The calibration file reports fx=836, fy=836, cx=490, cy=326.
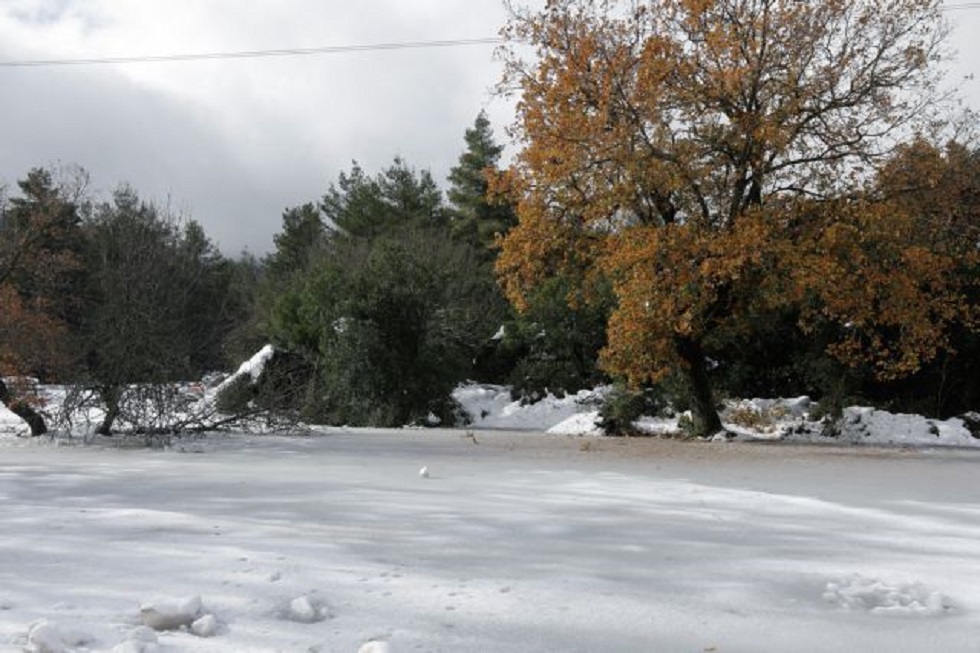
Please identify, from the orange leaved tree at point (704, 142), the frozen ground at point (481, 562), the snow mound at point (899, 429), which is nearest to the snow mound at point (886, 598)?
the frozen ground at point (481, 562)

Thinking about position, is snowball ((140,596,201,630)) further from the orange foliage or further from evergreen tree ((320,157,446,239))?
evergreen tree ((320,157,446,239))

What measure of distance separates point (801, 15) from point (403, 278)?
13207mm

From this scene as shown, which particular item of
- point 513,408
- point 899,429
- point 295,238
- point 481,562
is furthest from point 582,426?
point 295,238

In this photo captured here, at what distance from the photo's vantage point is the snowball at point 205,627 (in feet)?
12.2

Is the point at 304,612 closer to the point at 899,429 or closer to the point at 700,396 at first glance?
the point at 700,396

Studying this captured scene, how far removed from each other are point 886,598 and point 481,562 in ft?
7.34

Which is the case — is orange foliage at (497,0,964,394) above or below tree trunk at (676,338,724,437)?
above

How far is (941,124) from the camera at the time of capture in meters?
16.0

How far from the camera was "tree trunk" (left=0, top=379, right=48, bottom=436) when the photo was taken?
515 inches

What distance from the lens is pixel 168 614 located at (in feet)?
12.4

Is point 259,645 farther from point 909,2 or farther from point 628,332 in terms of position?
point 909,2

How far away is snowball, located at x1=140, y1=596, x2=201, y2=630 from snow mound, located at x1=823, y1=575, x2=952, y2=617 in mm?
3223

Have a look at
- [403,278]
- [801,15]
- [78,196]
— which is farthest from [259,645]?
[403,278]

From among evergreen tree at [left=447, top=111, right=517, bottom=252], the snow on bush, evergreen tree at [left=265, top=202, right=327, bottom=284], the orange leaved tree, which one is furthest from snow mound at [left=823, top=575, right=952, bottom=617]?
evergreen tree at [left=265, top=202, right=327, bottom=284]
